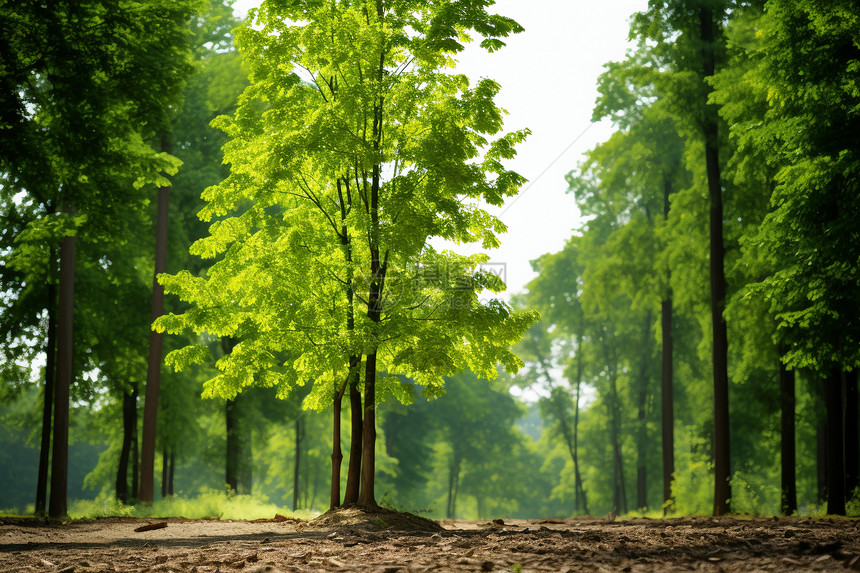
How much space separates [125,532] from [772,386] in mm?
17173

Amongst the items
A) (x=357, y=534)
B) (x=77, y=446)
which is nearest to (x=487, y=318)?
(x=357, y=534)

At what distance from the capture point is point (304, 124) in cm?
1188

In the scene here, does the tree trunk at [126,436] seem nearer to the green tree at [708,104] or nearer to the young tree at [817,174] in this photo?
the green tree at [708,104]

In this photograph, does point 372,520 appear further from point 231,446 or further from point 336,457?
point 231,446

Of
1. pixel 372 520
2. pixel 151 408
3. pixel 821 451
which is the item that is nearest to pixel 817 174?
pixel 372 520

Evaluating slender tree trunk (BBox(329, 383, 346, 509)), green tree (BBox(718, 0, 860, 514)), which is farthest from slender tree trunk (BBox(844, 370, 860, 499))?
slender tree trunk (BBox(329, 383, 346, 509))

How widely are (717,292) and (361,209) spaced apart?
8.57 metres

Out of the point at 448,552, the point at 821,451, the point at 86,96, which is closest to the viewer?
the point at 448,552

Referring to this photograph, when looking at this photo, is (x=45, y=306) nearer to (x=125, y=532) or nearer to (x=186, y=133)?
(x=186, y=133)

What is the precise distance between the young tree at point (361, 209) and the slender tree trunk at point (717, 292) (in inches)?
243

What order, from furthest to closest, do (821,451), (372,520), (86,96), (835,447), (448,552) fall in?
1. (821,451)
2. (835,447)
3. (372,520)
4. (86,96)
5. (448,552)

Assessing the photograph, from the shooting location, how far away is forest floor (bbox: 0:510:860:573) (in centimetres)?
598

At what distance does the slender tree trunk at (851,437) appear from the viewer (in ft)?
43.0

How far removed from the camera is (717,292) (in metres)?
15.5
